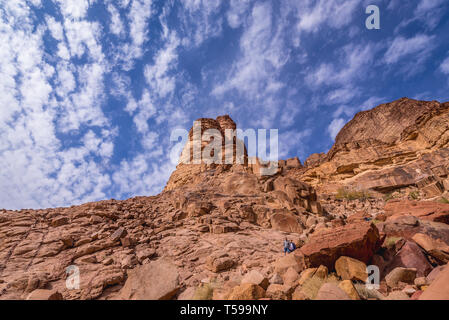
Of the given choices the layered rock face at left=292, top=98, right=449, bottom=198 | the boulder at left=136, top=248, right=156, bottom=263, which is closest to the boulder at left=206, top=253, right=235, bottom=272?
the boulder at left=136, top=248, right=156, bottom=263

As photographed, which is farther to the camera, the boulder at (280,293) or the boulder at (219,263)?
the boulder at (219,263)

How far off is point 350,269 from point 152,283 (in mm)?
4734

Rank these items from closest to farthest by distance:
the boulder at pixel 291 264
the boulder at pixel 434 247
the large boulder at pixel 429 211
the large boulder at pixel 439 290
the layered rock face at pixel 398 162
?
the large boulder at pixel 439 290
the boulder at pixel 434 247
the boulder at pixel 291 264
the large boulder at pixel 429 211
the layered rock face at pixel 398 162

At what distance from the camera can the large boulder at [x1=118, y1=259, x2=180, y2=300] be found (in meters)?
4.28

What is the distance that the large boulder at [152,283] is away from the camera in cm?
428

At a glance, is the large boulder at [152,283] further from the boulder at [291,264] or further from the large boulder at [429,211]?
the large boulder at [429,211]

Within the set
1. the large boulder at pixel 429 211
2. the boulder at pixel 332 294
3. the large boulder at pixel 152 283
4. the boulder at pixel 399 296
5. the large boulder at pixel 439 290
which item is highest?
the large boulder at pixel 429 211

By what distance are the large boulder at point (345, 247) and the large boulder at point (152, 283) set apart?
3621 mm

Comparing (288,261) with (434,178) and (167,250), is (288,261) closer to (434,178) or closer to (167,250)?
(167,250)

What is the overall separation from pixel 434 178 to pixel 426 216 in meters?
15.7

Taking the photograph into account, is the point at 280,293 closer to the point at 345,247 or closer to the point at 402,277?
the point at 345,247

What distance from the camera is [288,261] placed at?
567 cm

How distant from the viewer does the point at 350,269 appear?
4.50 meters

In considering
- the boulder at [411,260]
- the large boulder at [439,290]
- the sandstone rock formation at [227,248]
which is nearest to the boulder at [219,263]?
the sandstone rock formation at [227,248]
